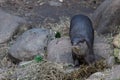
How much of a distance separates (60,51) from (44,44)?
377 millimetres

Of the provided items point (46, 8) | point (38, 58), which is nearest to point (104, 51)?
point (38, 58)

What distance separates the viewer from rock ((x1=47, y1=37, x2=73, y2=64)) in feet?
17.8

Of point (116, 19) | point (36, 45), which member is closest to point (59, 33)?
point (36, 45)

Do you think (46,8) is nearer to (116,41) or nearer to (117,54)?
(116,41)

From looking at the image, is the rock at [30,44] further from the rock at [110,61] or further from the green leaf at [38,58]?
the rock at [110,61]

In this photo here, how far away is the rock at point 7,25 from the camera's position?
630cm

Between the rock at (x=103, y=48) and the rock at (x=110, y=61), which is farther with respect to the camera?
the rock at (x=103, y=48)

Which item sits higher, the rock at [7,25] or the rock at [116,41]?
the rock at [7,25]

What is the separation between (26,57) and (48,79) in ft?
2.62

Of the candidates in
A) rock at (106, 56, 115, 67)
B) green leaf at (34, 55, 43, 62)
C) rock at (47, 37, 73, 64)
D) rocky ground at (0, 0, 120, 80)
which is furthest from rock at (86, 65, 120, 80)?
green leaf at (34, 55, 43, 62)

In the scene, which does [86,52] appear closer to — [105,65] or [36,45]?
[105,65]

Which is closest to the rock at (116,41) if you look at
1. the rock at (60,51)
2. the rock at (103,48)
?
the rock at (103,48)

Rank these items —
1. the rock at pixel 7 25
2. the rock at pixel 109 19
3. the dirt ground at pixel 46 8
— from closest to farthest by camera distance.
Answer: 1. the rock at pixel 109 19
2. the rock at pixel 7 25
3. the dirt ground at pixel 46 8

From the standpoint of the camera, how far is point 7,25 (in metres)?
6.46
